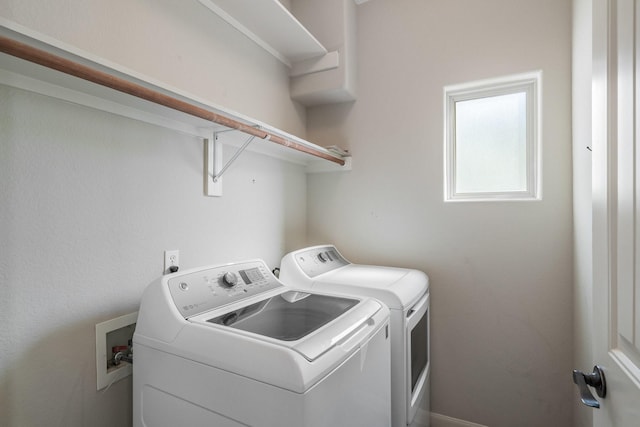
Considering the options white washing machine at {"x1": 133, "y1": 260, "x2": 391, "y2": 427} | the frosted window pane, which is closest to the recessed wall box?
white washing machine at {"x1": 133, "y1": 260, "x2": 391, "y2": 427}

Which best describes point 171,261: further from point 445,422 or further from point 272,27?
point 445,422

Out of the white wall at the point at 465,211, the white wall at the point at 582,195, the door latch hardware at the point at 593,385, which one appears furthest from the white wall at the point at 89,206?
the white wall at the point at 582,195

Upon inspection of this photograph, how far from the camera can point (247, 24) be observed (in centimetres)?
169

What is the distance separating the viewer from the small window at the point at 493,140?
5.88 ft

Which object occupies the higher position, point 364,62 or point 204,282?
point 364,62

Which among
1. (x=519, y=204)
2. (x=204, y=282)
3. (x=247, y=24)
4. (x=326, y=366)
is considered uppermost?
(x=247, y=24)

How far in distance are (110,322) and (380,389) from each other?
3.30 ft

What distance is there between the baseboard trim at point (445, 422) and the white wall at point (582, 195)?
55 cm

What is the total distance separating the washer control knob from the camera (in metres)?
1.21

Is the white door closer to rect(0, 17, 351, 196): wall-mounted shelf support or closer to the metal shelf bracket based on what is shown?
rect(0, 17, 351, 196): wall-mounted shelf support

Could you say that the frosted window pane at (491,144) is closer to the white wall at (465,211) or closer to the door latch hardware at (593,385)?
the white wall at (465,211)

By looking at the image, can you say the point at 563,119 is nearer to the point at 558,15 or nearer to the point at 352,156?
the point at 558,15

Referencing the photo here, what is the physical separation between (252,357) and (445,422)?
1.76 metres

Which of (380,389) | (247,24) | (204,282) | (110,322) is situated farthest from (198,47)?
(380,389)
